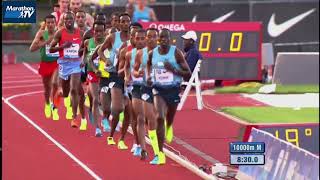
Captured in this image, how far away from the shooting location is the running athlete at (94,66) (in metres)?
14.6

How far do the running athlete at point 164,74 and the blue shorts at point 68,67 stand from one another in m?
3.45

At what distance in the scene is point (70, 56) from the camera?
15.7 m

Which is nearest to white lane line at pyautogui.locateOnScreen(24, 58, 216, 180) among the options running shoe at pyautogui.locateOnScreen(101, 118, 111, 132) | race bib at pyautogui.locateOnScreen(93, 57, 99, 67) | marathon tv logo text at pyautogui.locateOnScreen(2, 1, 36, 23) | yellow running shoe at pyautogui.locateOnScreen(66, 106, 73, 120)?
race bib at pyautogui.locateOnScreen(93, 57, 99, 67)

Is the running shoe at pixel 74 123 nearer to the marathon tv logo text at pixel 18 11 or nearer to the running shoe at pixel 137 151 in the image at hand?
the running shoe at pixel 137 151

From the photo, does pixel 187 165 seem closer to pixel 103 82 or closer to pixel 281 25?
pixel 103 82

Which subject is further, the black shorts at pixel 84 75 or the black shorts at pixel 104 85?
the black shorts at pixel 84 75

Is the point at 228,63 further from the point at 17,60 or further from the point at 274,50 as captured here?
the point at 17,60

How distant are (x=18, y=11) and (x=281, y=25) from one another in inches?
860

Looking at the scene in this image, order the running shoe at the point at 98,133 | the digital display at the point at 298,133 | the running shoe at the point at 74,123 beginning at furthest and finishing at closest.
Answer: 1. the running shoe at the point at 74,123
2. the running shoe at the point at 98,133
3. the digital display at the point at 298,133

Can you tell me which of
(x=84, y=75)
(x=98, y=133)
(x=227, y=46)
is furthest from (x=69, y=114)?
(x=227, y=46)

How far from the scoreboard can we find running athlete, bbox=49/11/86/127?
6602 millimetres

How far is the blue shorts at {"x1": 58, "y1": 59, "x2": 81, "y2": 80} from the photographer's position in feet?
51.5

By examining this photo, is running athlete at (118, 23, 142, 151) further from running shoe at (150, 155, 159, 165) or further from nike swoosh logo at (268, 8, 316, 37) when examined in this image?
nike swoosh logo at (268, 8, 316, 37)

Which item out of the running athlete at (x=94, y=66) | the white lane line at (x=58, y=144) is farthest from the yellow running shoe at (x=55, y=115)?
the running athlete at (x=94, y=66)
